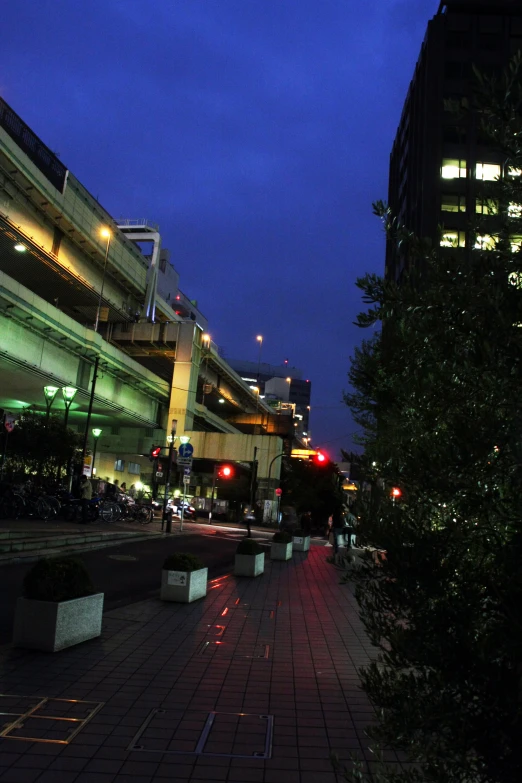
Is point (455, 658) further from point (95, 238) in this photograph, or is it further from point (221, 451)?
point (221, 451)

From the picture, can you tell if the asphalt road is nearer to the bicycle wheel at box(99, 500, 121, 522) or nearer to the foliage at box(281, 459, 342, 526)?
the bicycle wheel at box(99, 500, 121, 522)

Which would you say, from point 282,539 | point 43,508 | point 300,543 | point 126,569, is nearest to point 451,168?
point 300,543

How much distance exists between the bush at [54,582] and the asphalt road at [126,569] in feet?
3.49

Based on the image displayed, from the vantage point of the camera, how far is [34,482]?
2788 cm

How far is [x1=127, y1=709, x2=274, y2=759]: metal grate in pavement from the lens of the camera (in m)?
4.49

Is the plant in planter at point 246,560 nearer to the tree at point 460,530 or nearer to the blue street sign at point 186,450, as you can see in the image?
the blue street sign at point 186,450

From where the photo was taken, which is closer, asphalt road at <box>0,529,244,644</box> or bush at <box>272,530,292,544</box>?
asphalt road at <box>0,529,244,644</box>

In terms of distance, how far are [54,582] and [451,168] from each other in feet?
179

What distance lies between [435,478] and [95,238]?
1424 inches

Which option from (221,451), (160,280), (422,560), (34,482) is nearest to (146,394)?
(221,451)

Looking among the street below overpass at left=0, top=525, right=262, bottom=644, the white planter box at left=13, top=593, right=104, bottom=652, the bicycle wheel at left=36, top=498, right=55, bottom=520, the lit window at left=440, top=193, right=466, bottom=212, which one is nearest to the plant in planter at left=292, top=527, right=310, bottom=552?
the street below overpass at left=0, top=525, right=262, bottom=644

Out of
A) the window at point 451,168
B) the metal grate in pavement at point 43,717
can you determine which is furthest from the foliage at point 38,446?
the window at point 451,168

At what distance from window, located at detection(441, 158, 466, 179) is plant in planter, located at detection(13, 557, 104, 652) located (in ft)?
175

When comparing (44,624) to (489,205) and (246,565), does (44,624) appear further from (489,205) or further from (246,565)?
(246,565)
